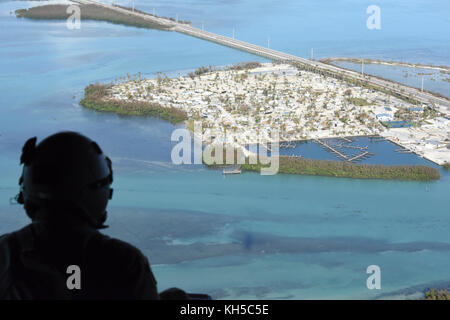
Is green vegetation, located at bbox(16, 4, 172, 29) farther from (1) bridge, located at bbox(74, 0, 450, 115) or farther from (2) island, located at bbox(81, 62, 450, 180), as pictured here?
(2) island, located at bbox(81, 62, 450, 180)

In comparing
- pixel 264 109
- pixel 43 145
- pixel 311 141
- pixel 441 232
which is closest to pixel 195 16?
pixel 264 109

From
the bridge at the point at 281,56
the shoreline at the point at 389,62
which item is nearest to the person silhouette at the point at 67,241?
the bridge at the point at 281,56

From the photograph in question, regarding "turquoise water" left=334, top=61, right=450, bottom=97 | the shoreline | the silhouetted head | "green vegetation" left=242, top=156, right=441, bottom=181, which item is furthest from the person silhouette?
the shoreline

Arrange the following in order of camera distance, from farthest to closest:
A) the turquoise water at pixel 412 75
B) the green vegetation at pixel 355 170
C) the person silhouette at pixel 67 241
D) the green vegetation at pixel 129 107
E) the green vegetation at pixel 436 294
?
1. the turquoise water at pixel 412 75
2. the green vegetation at pixel 129 107
3. the green vegetation at pixel 355 170
4. the green vegetation at pixel 436 294
5. the person silhouette at pixel 67 241

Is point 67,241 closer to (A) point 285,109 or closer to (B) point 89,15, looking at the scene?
(A) point 285,109

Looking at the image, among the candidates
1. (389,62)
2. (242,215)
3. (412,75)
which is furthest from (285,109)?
(389,62)

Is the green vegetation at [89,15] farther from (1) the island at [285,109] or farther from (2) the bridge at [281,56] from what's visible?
(1) the island at [285,109]
